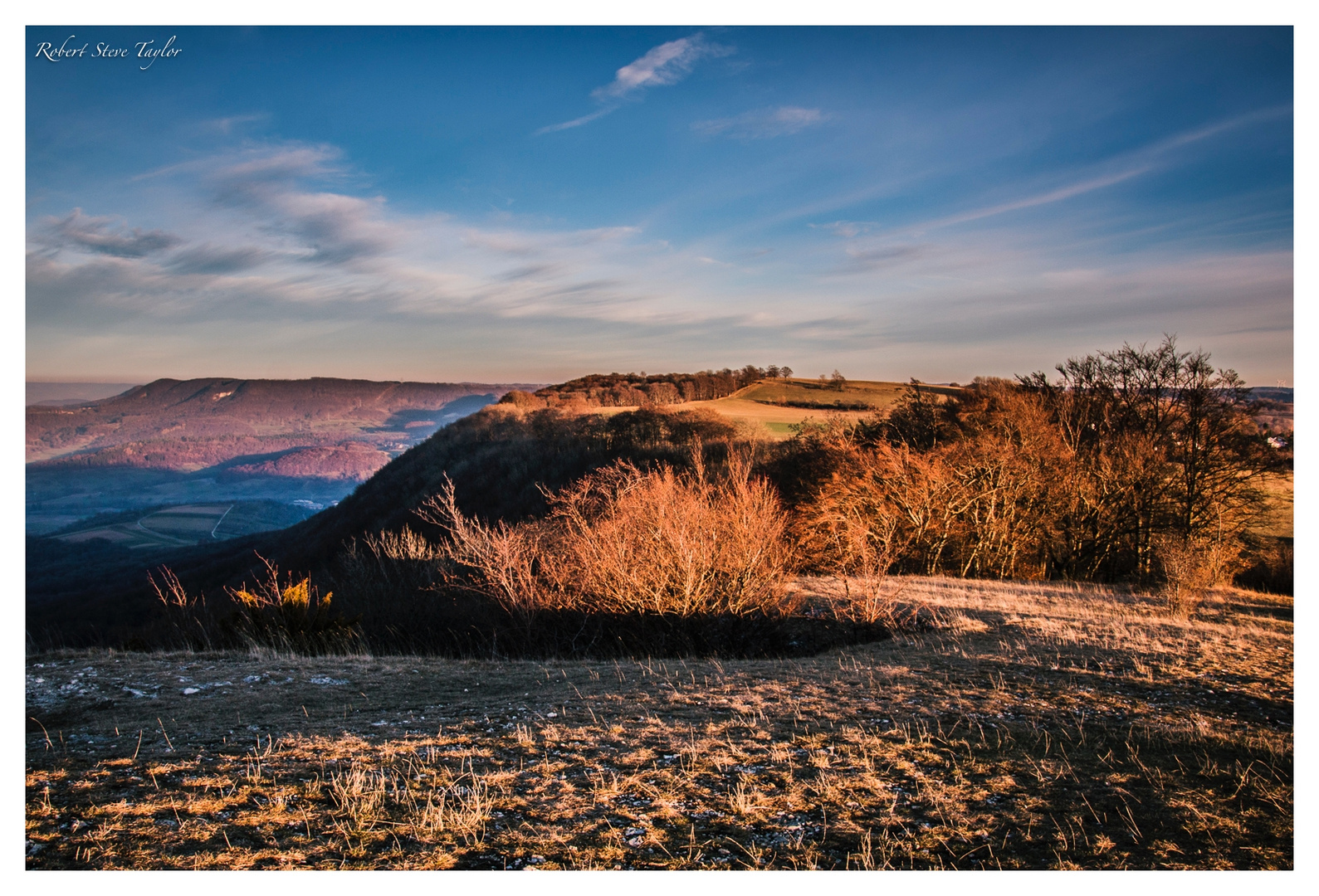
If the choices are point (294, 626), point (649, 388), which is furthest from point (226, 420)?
point (294, 626)

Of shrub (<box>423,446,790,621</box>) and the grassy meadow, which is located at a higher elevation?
the grassy meadow

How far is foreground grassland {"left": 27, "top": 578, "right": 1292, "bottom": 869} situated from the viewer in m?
3.36

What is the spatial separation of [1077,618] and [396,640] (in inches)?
519

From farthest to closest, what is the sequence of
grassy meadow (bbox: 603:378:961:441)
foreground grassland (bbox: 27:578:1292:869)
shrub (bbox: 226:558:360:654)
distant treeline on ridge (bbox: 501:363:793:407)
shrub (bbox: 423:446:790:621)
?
distant treeline on ridge (bbox: 501:363:793:407) < grassy meadow (bbox: 603:378:961:441) < shrub (bbox: 423:446:790:621) < shrub (bbox: 226:558:360:654) < foreground grassland (bbox: 27:578:1292:869)

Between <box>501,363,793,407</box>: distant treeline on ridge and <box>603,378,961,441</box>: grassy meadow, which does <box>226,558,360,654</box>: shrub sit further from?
<box>501,363,793,407</box>: distant treeline on ridge

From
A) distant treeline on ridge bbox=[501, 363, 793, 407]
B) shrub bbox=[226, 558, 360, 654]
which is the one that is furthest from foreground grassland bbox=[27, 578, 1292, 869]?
distant treeline on ridge bbox=[501, 363, 793, 407]

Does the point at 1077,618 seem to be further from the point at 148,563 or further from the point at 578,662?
the point at 148,563

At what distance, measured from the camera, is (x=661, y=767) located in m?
4.36

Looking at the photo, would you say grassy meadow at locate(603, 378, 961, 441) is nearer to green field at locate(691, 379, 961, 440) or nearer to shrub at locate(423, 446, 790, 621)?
green field at locate(691, 379, 961, 440)

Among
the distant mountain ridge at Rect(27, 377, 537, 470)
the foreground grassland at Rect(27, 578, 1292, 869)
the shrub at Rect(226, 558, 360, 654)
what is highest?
the distant mountain ridge at Rect(27, 377, 537, 470)

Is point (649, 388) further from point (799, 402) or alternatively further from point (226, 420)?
point (226, 420)

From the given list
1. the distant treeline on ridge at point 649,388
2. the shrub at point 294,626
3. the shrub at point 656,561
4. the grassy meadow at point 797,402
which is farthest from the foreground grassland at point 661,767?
the distant treeline on ridge at point 649,388

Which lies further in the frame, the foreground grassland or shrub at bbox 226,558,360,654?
shrub at bbox 226,558,360,654

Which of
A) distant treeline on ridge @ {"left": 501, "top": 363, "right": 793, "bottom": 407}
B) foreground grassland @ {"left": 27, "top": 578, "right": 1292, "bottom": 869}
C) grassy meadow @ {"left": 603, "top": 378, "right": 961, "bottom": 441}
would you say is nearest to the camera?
foreground grassland @ {"left": 27, "top": 578, "right": 1292, "bottom": 869}
